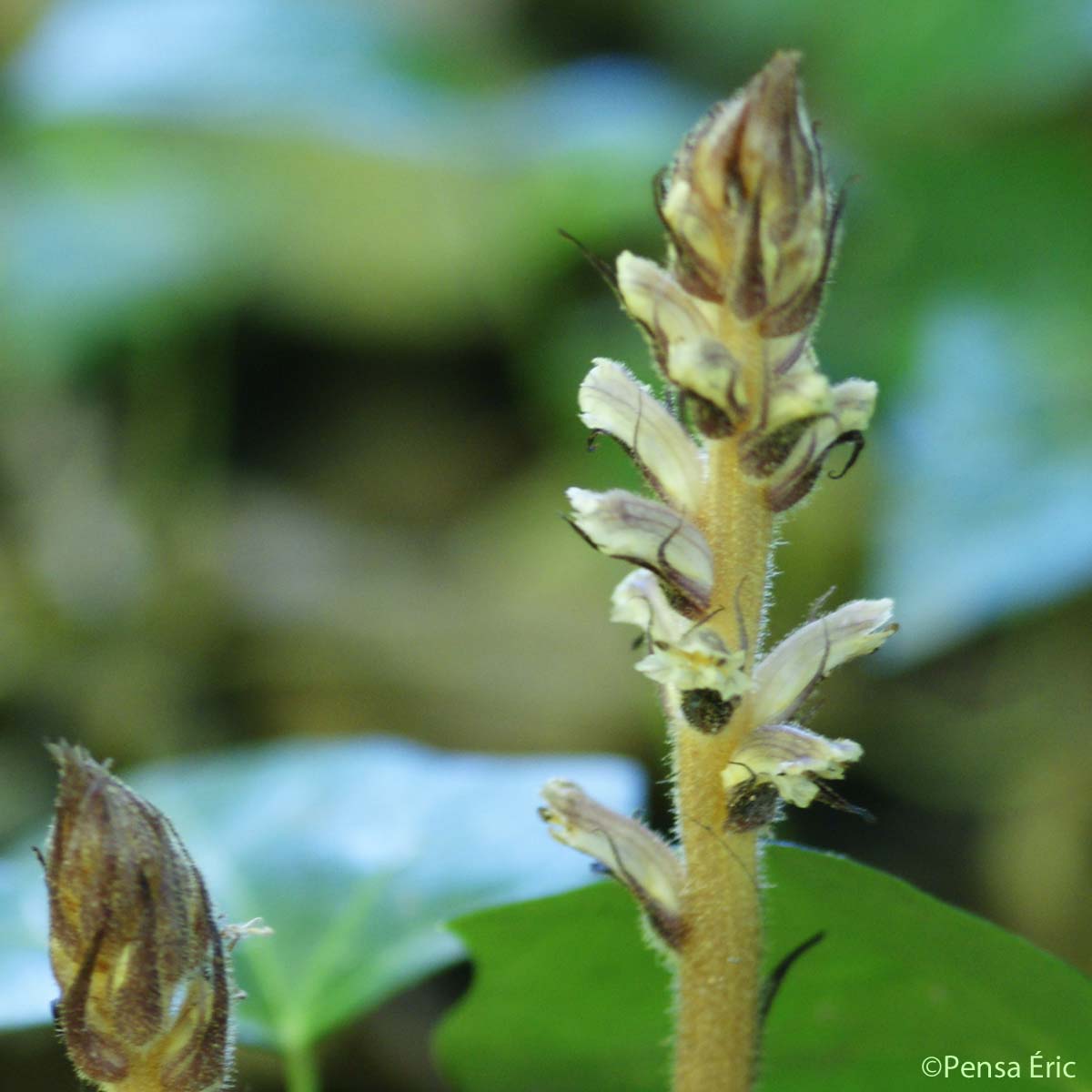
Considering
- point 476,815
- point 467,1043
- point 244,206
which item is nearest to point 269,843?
point 476,815

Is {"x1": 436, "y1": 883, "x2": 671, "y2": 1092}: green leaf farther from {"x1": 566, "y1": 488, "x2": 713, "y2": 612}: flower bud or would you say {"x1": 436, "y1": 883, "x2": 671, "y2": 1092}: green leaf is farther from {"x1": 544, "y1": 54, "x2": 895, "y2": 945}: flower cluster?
{"x1": 566, "y1": 488, "x2": 713, "y2": 612}: flower bud

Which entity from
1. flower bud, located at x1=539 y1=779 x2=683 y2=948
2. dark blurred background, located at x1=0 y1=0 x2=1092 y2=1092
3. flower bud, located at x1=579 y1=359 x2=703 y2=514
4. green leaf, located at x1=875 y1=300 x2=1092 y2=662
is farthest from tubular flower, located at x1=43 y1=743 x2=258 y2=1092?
green leaf, located at x1=875 y1=300 x2=1092 y2=662

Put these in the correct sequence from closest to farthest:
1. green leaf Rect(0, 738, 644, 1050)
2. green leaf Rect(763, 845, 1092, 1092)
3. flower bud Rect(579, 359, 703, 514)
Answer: flower bud Rect(579, 359, 703, 514) → green leaf Rect(763, 845, 1092, 1092) → green leaf Rect(0, 738, 644, 1050)

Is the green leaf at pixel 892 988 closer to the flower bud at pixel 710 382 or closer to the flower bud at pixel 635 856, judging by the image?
the flower bud at pixel 635 856

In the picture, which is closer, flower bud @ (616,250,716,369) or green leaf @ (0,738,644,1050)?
flower bud @ (616,250,716,369)

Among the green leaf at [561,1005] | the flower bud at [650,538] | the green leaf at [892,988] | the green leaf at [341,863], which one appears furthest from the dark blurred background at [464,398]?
the flower bud at [650,538]

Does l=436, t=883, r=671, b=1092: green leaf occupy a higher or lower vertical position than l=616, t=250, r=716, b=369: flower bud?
lower

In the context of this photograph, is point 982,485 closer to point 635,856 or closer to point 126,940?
point 635,856

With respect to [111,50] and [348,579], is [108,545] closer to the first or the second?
[348,579]
